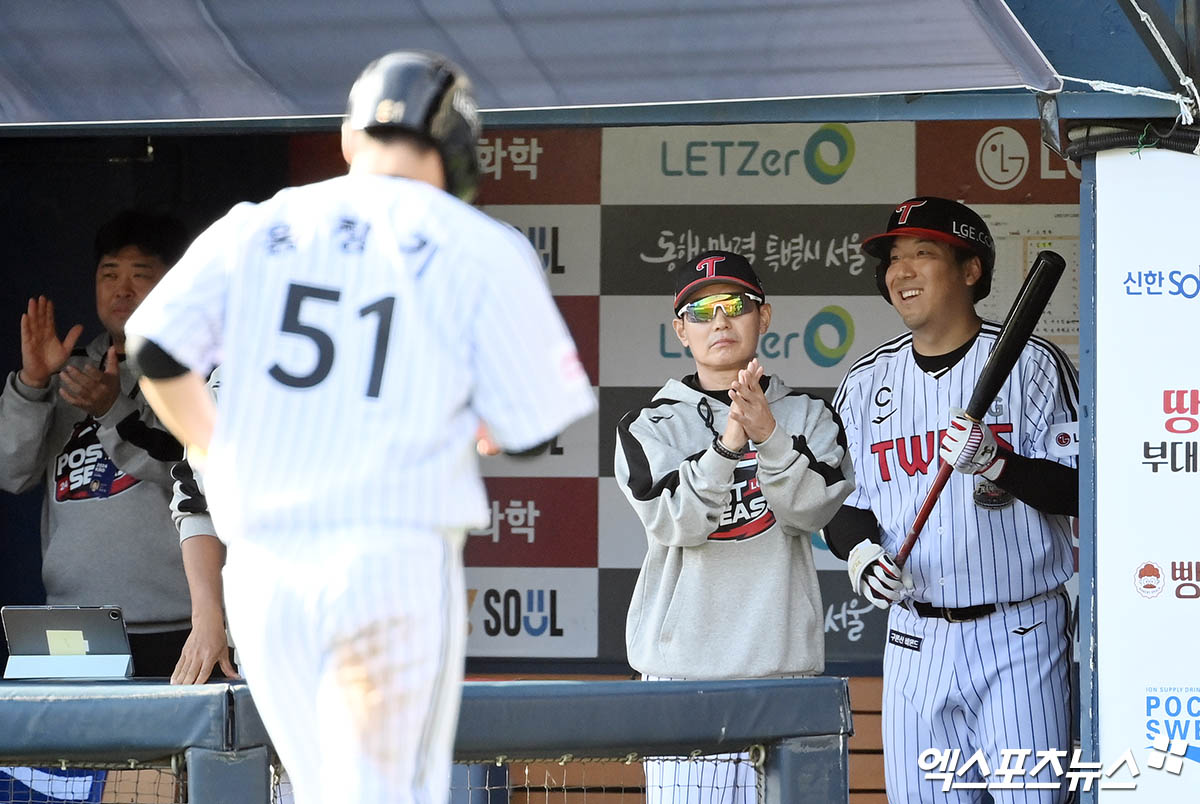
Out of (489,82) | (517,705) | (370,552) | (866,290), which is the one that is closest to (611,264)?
(866,290)

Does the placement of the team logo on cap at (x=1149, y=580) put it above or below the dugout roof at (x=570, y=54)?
below

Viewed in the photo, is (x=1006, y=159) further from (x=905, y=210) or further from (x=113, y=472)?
(x=113, y=472)

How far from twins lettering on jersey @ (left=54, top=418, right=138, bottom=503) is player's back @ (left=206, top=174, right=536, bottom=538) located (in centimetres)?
227

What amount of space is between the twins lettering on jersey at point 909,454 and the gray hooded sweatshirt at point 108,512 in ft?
5.73

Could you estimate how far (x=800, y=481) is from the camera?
10.4 feet

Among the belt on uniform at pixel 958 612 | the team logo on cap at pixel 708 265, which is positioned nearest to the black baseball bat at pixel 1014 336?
the belt on uniform at pixel 958 612

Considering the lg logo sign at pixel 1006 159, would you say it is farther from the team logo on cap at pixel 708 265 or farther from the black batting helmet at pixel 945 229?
the team logo on cap at pixel 708 265

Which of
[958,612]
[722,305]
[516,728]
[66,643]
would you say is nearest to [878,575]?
[958,612]

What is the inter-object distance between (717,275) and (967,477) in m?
0.74

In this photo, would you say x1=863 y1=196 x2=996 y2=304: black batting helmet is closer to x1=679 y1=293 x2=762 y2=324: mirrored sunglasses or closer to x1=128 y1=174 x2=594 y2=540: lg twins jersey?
x1=679 y1=293 x2=762 y2=324: mirrored sunglasses

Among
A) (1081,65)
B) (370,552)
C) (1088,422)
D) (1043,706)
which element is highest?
(1081,65)

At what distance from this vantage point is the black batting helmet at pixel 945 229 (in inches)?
140

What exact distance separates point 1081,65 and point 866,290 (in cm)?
153

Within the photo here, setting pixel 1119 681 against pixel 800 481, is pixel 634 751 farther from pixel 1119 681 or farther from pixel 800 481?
pixel 1119 681
